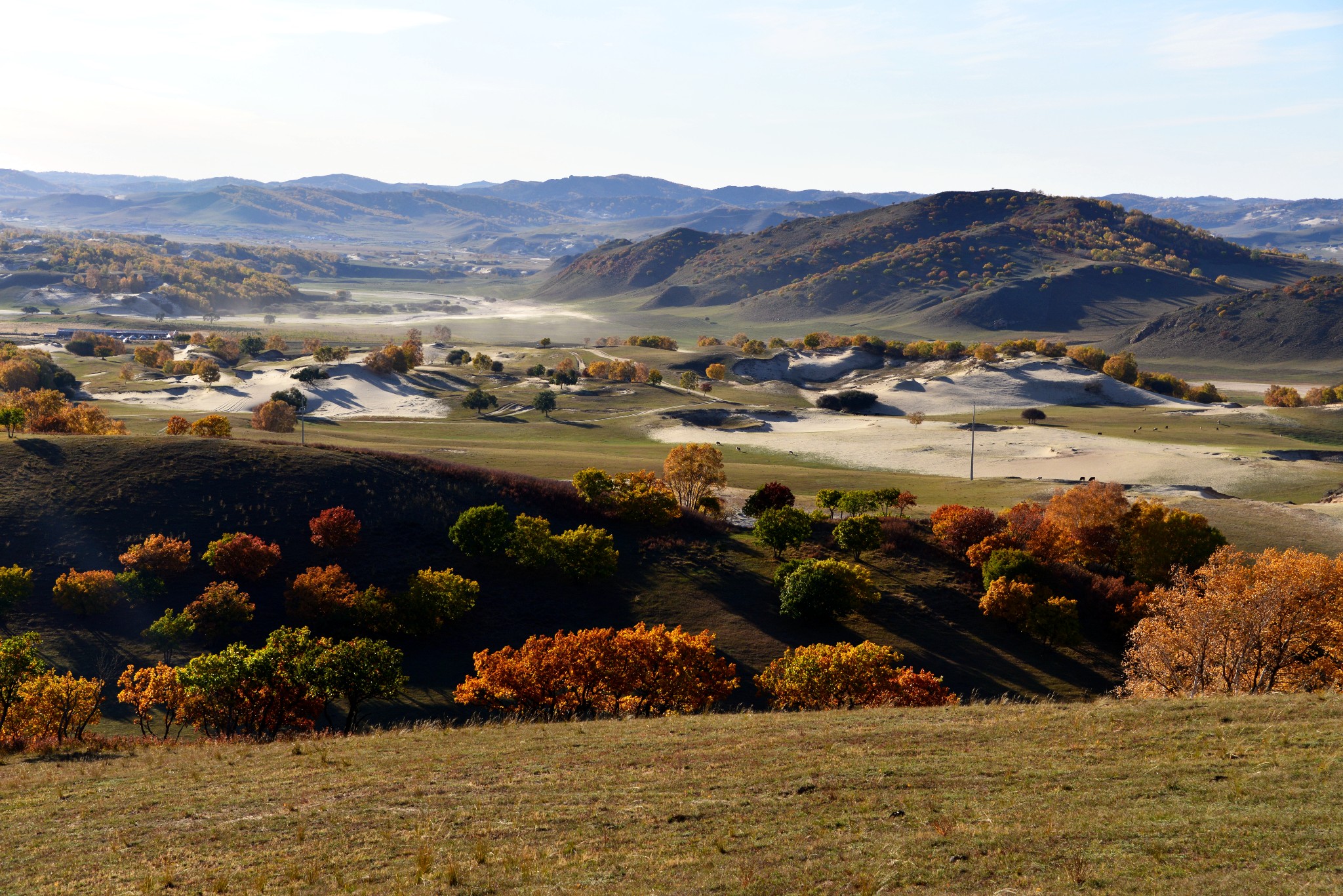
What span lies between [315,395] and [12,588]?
131136 mm

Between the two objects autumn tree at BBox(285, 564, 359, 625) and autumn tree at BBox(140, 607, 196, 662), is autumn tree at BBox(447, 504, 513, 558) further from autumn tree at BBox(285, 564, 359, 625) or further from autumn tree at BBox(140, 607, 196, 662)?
autumn tree at BBox(140, 607, 196, 662)

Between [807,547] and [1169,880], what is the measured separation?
54065 mm

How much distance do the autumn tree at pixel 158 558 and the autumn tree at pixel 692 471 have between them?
4417 centimetres

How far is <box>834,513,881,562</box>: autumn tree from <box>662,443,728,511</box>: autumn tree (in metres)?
20.6

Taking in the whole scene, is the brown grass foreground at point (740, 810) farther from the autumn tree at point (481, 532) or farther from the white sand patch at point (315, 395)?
the white sand patch at point (315, 395)

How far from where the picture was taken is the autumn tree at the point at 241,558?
5772cm

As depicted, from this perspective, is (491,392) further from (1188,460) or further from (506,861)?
(506,861)

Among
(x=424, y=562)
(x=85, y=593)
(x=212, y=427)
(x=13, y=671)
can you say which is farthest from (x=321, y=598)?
(x=212, y=427)

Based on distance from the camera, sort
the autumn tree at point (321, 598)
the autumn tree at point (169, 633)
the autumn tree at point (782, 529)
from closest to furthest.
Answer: the autumn tree at point (169, 633) → the autumn tree at point (321, 598) → the autumn tree at point (782, 529)

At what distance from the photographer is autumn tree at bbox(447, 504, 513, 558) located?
63.9 m

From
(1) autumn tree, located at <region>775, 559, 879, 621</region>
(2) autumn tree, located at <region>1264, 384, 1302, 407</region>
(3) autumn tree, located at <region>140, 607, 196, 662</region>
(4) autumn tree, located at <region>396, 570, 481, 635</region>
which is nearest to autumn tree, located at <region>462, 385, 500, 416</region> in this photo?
Result: (4) autumn tree, located at <region>396, 570, 481, 635</region>

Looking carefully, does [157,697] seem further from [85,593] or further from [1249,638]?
[1249,638]

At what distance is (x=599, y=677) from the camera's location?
42.7 metres

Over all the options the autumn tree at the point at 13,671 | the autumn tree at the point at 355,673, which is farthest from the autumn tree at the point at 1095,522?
the autumn tree at the point at 13,671
